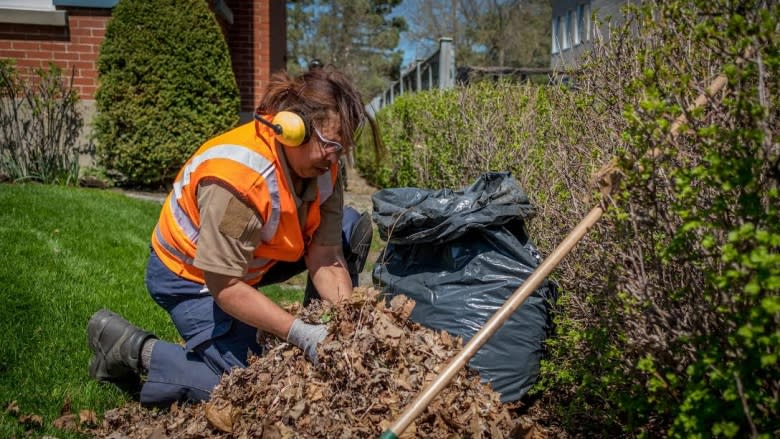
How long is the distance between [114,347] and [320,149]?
4.49ft

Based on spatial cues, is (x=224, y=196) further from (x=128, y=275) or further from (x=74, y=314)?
(x=128, y=275)

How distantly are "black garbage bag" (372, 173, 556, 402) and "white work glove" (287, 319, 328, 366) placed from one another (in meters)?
0.72

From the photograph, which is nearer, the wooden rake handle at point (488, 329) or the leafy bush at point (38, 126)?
the wooden rake handle at point (488, 329)

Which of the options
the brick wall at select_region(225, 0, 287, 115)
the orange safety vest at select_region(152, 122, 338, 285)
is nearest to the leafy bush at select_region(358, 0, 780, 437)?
the orange safety vest at select_region(152, 122, 338, 285)

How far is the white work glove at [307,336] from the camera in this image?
2.33 m

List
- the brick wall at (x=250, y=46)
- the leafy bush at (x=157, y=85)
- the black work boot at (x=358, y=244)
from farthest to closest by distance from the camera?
the brick wall at (x=250, y=46) < the leafy bush at (x=157, y=85) < the black work boot at (x=358, y=244)

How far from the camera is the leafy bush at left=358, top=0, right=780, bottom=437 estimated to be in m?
1.50

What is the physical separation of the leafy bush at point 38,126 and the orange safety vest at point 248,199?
458 centimetres

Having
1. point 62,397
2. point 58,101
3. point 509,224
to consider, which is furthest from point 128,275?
point 58,101

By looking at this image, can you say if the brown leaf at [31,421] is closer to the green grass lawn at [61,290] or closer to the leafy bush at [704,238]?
the green grass lawn at [61,290]

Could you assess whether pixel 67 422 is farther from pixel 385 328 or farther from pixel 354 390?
pixel 385 328

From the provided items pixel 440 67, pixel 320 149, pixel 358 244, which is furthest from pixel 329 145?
pixel 440 67

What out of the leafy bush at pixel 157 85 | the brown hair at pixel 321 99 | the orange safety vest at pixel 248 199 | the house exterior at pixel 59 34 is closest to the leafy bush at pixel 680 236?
the brown hair at pixel 321 99

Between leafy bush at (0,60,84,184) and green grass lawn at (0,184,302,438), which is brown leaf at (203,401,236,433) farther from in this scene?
leafy bush at (0,60,84,184)
